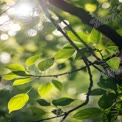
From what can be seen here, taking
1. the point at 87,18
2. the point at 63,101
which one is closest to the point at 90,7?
the point at 87,18

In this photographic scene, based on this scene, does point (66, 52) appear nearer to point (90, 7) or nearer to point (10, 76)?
point (10, 76)

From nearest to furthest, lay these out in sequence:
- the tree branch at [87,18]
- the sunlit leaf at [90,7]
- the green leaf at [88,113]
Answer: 1. the green leaf at [88,113]
2. the tree branch at [87,18]
3. the sunlit leaf at [90,7]

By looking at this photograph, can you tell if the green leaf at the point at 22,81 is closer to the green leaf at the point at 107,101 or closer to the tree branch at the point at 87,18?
the green leaf at the point at 107,101

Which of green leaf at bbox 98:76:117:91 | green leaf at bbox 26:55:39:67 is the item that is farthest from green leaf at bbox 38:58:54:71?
green leaf at bbox 98:76:117:91

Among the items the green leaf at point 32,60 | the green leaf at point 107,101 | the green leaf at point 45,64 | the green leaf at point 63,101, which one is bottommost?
the green leaf at point 107,101

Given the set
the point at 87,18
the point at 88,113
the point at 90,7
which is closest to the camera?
the point at 88,113

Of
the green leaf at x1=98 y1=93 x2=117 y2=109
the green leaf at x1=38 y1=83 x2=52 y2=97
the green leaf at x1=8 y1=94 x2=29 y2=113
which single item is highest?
the green leaf at x1=8 y1=94 x2=29 y2=113

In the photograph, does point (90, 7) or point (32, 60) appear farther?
point (90, 7)

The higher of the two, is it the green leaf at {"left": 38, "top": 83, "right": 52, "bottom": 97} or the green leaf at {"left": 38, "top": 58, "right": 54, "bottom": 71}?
the green leaf at {"left": 38, "top": 58, "right": 54, "bottom": 71}

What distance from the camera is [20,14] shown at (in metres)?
1.08

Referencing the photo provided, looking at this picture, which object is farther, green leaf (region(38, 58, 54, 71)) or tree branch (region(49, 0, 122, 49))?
tree branch (region(49, 0, 122, 49))

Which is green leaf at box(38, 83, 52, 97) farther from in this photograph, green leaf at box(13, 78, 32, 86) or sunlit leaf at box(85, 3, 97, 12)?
sunlit leaf at box(85, 3, 97, 12)

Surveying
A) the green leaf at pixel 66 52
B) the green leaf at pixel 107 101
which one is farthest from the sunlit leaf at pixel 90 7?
the green leaf at pixel 107 101

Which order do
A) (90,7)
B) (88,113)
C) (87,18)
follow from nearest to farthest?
(88,113), (87,18), (90,7)
